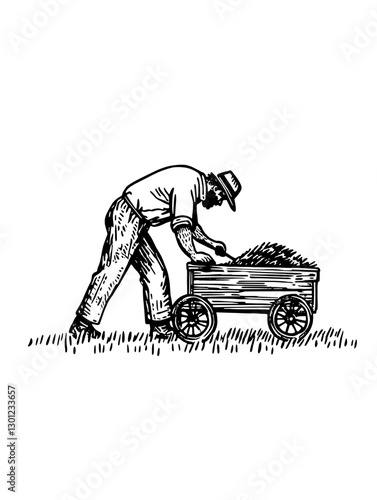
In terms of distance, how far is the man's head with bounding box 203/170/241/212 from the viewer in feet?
24.1

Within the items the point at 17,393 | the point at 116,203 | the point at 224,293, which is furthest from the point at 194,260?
the point at 17,393

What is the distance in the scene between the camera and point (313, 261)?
7.42 meters

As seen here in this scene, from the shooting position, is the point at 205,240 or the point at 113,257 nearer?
the point at 205,240

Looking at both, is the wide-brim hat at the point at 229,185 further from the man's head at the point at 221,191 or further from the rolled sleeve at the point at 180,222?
the rolled sleeve at the point at 180,222

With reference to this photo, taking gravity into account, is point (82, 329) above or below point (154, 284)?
below

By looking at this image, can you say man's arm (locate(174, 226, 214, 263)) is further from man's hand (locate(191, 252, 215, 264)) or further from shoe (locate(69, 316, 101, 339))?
shoe (locate(69, 316, 101, 339))

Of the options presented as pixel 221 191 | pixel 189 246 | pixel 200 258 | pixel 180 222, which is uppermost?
pixel 221 191

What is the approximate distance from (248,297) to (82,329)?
152 centimetres

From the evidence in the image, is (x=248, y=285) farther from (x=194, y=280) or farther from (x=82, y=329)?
(x=82, y=329)

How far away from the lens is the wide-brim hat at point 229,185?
735cm

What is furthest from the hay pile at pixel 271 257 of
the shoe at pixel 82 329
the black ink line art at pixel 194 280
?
the shoe at pixel 82 329

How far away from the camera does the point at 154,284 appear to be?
7.36 m

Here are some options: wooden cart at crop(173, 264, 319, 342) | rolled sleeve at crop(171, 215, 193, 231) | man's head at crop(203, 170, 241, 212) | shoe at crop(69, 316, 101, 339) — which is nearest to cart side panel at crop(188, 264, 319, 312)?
wooden cart at crop(173, 264, 319, 342)

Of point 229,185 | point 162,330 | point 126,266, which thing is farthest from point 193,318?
point 229,185
